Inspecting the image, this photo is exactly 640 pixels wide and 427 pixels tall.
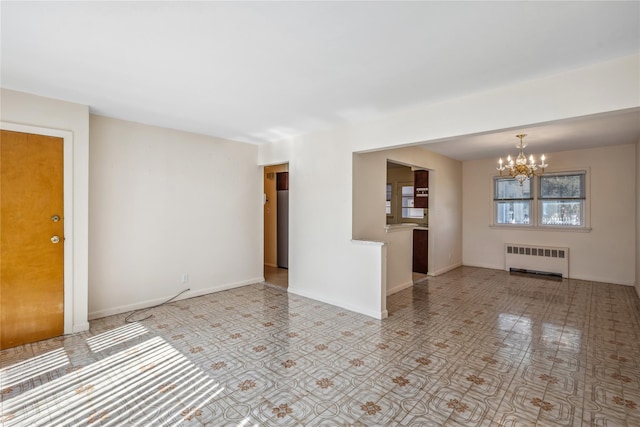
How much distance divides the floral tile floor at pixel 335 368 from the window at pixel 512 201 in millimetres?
2807

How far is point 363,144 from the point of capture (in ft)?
13.6

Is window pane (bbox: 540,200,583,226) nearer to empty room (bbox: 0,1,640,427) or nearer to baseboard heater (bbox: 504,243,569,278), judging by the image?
empty room (bbox: 0,1,640,427)

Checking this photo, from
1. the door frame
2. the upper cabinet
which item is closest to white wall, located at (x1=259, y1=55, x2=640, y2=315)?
the upper cabinet

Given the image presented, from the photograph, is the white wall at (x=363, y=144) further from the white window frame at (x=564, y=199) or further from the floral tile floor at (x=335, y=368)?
the white window frame at (x=564, y=199)

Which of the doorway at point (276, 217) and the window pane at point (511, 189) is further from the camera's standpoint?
the doorway at point (276, 217)

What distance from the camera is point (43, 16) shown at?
1.92 meters

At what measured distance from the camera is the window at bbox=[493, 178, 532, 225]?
6.77 metres

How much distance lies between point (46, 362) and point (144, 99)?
8.75ft

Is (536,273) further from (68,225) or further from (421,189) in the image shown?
(68,225)

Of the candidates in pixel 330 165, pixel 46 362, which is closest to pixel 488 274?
pixel 330 165

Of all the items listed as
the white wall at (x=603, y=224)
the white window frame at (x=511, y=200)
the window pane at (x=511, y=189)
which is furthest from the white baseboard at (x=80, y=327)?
the window pane at (x=511, y=189)

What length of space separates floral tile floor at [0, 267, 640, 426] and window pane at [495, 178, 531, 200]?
3.03 m

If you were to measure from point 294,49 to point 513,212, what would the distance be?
6.57 meters

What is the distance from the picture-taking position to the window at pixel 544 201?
20.3 ft
